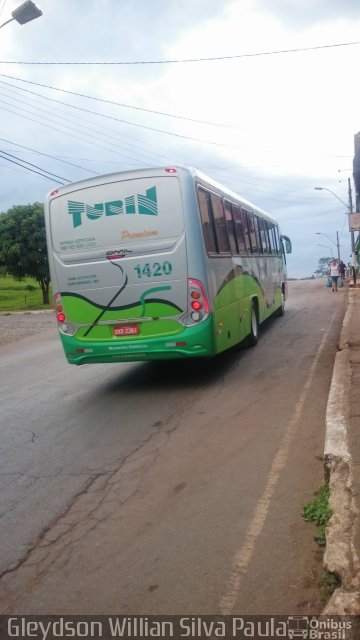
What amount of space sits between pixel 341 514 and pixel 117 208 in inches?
214

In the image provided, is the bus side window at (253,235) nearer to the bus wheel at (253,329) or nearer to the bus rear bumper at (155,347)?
the bus wheel at (253,329)

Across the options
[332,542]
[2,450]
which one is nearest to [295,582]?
[332,542]

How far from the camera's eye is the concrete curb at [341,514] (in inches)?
106

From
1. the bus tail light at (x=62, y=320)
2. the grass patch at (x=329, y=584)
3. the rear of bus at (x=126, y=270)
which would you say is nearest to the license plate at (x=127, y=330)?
the rear of bus at (x=126, y=270)

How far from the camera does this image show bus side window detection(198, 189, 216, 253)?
7.84 meters

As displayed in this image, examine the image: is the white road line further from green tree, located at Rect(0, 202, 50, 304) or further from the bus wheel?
green tree, located at Rect(0, 202, 50, 304)

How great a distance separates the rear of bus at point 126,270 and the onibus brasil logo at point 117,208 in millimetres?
14

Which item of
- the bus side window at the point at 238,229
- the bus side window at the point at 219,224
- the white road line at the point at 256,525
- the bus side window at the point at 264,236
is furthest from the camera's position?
the bus side window at the point at 264,236

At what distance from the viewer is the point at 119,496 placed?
176 inches

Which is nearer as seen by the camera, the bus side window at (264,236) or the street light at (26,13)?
the street light at (26,13)

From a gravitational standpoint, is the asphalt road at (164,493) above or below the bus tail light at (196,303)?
below

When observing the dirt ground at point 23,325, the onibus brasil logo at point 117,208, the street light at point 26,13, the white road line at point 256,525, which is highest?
the street light at point 26,13

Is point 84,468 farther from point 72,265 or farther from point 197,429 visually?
point 72,265

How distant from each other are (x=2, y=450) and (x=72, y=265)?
10.1 ft
